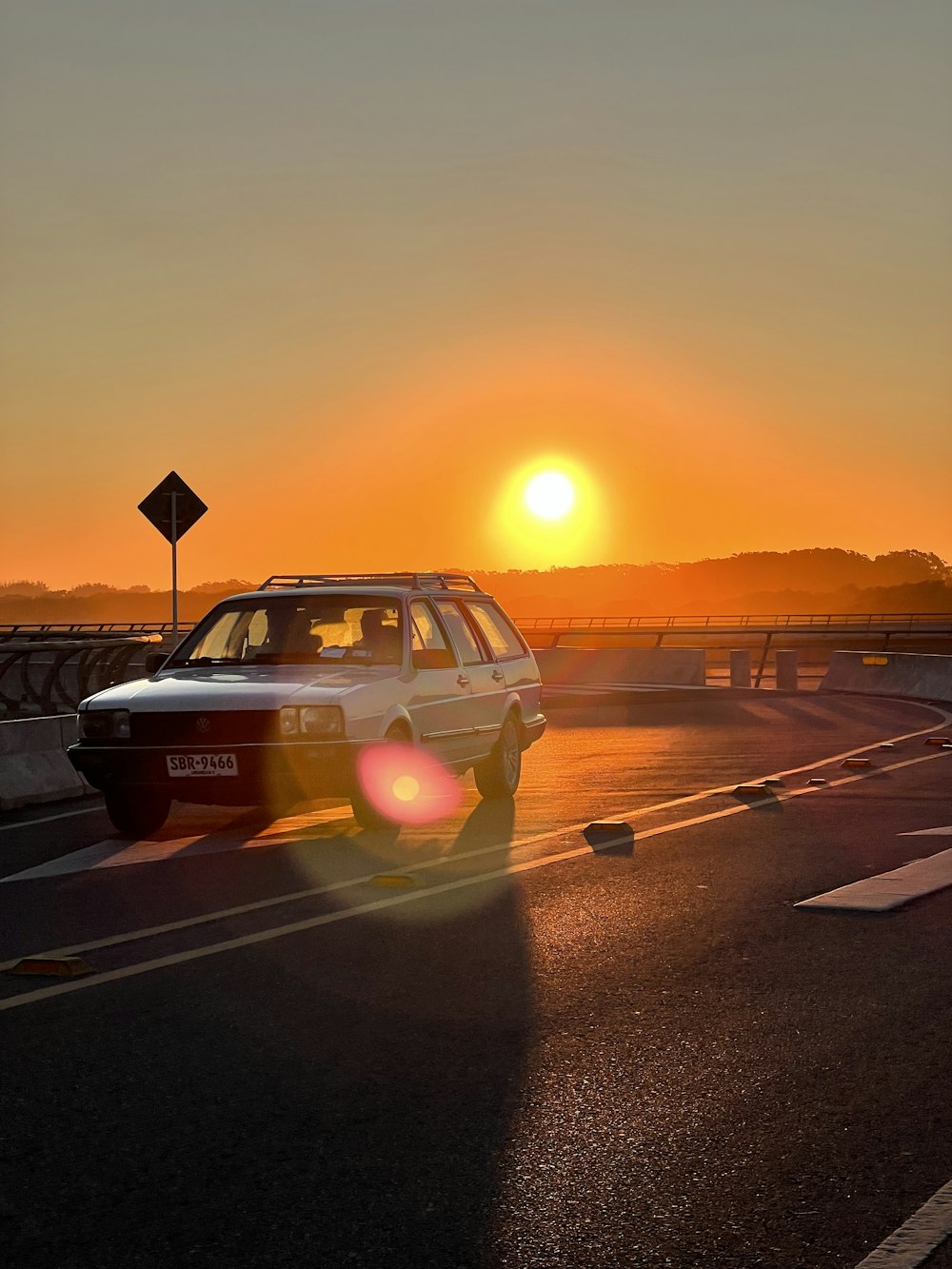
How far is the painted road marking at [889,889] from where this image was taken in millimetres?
8664

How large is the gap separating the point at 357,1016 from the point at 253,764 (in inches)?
202

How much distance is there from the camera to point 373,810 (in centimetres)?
1170

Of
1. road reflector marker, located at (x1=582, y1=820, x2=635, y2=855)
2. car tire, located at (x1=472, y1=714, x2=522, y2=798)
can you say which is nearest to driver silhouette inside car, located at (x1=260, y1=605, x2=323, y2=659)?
car tire, located at (x1=472, y1=714, x2=522, y2=798)

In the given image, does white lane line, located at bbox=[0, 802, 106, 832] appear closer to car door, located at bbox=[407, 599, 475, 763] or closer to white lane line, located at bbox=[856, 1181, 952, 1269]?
car door, located at bbox=[407, 599, 475, 763]

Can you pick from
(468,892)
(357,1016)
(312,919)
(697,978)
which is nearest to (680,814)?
(468,892)

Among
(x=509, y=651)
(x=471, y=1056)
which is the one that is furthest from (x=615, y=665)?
(x=471, y=1056)

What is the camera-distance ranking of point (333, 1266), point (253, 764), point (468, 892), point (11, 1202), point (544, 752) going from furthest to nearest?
point (544, 752), point (253, 764), point (468, 892), point (11, 1202), point (333, 1266)

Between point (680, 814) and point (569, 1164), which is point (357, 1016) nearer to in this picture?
point (569, 1164)

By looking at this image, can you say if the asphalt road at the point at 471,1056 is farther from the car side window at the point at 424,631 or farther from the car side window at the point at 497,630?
the car side window at the point at 497,630

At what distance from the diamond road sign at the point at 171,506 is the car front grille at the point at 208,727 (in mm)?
10176

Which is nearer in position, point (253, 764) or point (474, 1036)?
point (474, 1036)

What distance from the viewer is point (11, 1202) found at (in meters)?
4.26

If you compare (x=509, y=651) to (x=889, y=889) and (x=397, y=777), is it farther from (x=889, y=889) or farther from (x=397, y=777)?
(x=889, y=889)

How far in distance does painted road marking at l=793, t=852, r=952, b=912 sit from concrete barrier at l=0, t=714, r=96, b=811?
751 centimetres
